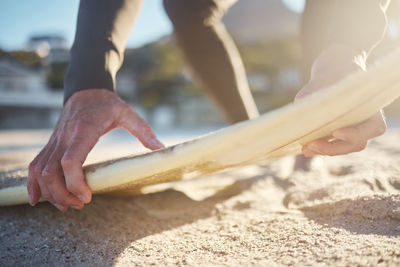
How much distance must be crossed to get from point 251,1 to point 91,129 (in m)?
21.8

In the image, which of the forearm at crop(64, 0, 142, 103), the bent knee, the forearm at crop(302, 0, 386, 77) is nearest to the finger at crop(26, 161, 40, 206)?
the forearm at crop(64, 0, 142, 103)

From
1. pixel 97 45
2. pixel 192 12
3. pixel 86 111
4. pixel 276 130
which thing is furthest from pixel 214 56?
pixel 276 130

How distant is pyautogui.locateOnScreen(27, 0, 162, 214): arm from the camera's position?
0.75 metres

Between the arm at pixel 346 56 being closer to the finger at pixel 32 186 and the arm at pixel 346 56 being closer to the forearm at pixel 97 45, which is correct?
the forearm at pixel 97 45

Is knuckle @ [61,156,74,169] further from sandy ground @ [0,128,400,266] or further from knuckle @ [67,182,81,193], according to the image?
sandy ground @ [0,128,400,266]

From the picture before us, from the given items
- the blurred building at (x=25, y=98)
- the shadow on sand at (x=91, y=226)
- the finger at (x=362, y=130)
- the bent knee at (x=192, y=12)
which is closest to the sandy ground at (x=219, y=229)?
the shadow on sand at (x=91, y=226)

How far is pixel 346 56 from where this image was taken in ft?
2.64

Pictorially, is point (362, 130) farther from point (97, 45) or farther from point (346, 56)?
point (97, 45)

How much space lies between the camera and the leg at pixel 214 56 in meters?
1.63

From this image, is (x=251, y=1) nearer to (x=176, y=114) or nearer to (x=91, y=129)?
(x=176, y=114)

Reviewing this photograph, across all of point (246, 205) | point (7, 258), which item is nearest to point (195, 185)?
point (246, 205)

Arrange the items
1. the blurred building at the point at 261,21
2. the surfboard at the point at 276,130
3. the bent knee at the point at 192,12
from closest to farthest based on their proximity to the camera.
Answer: the surfboard at the point at 276,130, the bent knee at the point at 192,12, the blurred building at the point at 261,21

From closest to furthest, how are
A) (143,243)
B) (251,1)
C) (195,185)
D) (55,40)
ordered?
(143,243)
(195,185)
(251,1)
(55,40)

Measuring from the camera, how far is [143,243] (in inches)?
31.2
